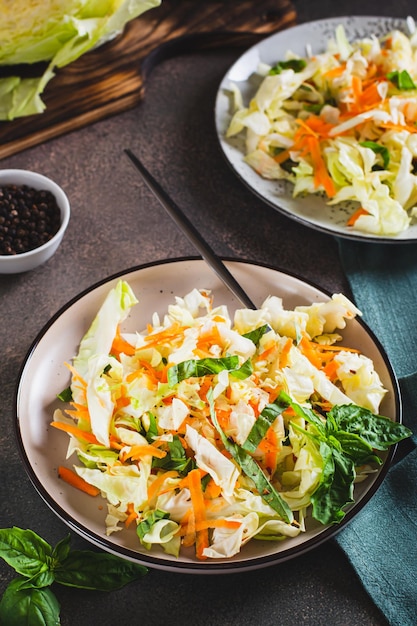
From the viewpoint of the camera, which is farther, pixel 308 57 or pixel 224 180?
pixel 308 57

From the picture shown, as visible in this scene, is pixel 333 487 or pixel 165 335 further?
pixel 165 335

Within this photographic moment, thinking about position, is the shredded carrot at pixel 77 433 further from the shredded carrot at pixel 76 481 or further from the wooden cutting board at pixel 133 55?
the wooden cutting board at pixel 133 55

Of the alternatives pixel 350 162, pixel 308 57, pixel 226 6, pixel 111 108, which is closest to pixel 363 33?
pixel 308 57

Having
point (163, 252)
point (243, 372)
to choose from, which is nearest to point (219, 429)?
point (243, 372)

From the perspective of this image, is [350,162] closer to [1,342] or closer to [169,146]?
[169,146]

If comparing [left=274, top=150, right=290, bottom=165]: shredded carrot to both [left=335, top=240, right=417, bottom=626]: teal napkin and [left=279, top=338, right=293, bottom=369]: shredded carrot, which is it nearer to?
[left=335, top=240, right=417, bottom=626]: teal napkin

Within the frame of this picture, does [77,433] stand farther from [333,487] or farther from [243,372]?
[333,487]

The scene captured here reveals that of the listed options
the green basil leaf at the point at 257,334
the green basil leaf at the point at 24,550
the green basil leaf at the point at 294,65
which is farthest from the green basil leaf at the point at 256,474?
the green basil leaf at the point at 294,65
